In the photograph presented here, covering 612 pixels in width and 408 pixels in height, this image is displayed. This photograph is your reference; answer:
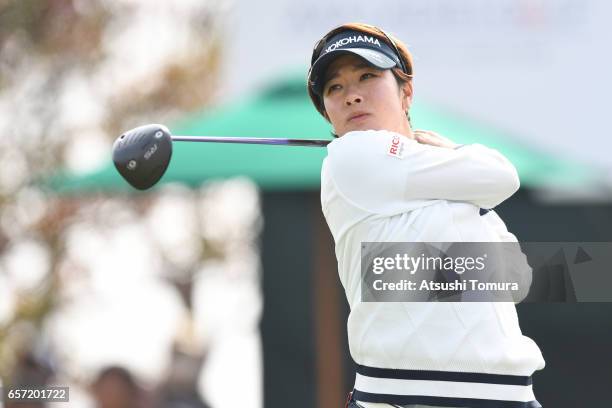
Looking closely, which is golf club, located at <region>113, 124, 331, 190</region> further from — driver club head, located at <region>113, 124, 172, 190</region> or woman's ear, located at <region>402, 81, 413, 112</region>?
woman's ear, located at <region>402, 81, 413, 112</region>

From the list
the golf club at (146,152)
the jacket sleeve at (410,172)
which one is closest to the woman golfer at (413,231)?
the jacket sleeve at (410,172)

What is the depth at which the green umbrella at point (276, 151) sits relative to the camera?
22.3 feet

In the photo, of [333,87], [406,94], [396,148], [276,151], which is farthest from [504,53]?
[396,148]

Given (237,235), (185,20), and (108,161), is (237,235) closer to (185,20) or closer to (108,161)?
(185,20)

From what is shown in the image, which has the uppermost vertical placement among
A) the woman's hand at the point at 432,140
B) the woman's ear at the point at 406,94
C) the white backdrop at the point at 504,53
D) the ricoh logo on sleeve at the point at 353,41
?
the white backdrop at the point at 504,53

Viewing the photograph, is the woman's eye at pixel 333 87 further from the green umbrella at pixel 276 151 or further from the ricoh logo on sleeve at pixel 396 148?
the green umbrella at pixel 276 151

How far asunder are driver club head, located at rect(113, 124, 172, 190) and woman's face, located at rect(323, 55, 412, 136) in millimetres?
547

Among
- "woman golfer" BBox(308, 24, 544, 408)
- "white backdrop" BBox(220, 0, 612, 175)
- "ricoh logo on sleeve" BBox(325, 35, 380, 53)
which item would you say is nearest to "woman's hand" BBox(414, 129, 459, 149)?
"woman golfer" BBox(308, 24, 544, 408)

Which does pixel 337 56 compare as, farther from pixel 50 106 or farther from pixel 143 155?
pixel 50 106

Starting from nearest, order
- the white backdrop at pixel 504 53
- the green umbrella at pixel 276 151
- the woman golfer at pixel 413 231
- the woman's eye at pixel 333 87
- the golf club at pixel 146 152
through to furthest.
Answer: the woman golfer at pixel 413 231, the woman's eye at pixel 333 87, the golf club at pixel 146 152, the green umbrella at pixel 276 151, the white backdrop at pixel 504 53

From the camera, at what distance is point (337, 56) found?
3449 millimetres

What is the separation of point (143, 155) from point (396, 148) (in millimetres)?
802

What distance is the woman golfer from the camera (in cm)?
320

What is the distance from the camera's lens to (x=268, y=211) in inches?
320
